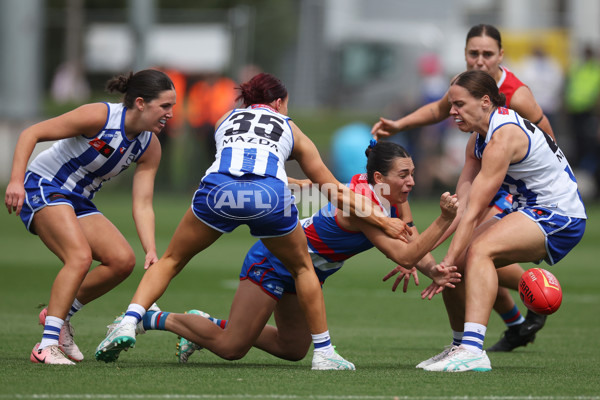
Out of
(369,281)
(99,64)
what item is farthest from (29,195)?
(99,64)

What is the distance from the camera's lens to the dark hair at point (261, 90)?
248 inches

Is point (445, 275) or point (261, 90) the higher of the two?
point (261, 90)

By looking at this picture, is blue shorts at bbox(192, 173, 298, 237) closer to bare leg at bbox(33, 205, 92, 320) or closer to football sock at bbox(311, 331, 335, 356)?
football sock at bbox(311, 331, 335, 356)

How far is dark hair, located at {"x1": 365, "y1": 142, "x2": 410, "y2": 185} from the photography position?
6246 mm

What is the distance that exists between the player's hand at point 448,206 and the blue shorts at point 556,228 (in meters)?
0.65

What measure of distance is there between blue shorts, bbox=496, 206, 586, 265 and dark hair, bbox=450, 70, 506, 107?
74 centimetres

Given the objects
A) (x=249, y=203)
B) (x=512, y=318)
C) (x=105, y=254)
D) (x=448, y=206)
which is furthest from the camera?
(x=512, y=318)

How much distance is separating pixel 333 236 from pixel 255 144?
0.83 meters

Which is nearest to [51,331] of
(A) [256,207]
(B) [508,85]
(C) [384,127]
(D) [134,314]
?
(D) [134,314]

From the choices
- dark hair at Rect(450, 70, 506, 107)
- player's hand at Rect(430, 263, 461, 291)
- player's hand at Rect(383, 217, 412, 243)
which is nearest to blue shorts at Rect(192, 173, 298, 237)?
player's hand at Rect(383, 217, 412, 243)

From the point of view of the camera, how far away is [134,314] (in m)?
5.95

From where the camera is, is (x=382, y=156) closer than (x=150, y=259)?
Yes

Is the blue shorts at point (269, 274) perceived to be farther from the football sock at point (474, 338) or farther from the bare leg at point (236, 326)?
the football sock at point (474, 338)

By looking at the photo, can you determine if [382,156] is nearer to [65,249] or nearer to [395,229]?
[395,229]
